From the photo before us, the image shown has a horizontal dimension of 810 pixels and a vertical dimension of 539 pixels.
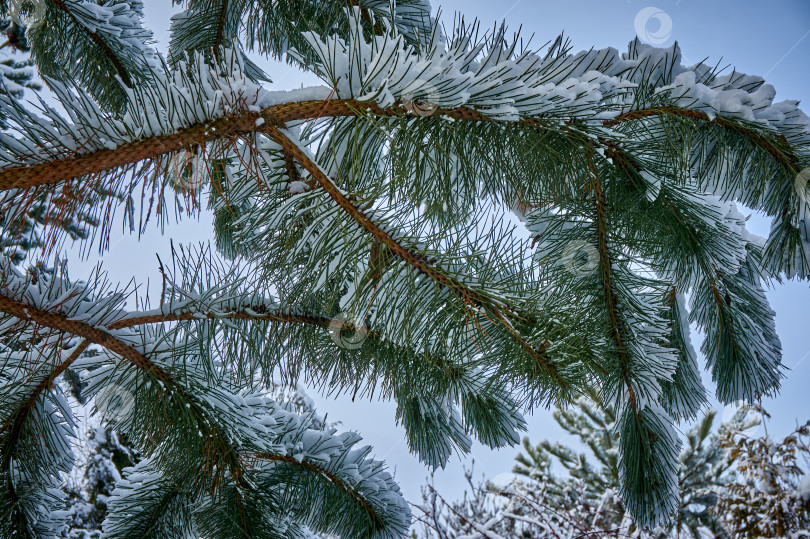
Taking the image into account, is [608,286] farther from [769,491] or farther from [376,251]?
[769,491]

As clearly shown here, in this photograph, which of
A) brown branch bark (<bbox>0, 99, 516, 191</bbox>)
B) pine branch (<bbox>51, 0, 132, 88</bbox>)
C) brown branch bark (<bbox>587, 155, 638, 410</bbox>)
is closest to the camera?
brown branch bark (<bbox>0, 99, 516, 191</bbox>)

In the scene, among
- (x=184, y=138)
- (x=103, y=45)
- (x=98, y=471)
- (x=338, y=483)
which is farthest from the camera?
(x=98, y=471)

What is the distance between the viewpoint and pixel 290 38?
1997mm

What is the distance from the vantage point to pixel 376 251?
2.68 feet

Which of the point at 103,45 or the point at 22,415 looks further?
the point at 103,45

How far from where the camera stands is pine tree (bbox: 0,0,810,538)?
0.66 meters

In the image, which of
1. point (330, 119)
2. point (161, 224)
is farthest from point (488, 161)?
point (161, 224)

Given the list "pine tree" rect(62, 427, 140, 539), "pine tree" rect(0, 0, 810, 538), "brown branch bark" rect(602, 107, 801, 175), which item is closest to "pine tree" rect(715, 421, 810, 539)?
"pine tree" rect(0, 0, 810, 538)

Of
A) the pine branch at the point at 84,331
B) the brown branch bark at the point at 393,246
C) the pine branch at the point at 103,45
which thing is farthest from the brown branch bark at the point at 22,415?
the pine branch at the point at 103,45

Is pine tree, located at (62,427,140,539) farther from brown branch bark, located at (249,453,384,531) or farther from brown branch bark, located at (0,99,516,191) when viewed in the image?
brown branch bark, located at (0,99,516,191)

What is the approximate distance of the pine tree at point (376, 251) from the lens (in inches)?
25.9

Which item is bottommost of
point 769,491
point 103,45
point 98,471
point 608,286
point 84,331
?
point 98,471

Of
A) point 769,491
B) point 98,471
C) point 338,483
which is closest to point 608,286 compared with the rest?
point 338,483

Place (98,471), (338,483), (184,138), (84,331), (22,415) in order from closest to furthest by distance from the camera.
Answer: (184,138), (84,331), (22,415), (338,483), (98,471)
